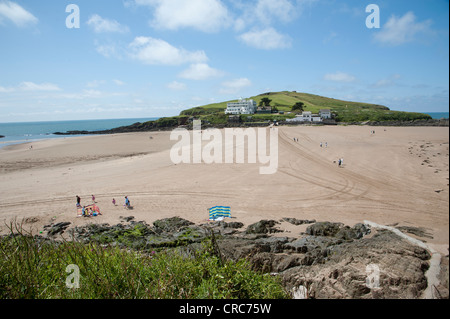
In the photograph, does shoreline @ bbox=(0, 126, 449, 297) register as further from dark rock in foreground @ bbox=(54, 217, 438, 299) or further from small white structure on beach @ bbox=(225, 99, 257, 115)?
small white structure on beach @ bbox=(225, 99, 257, 115)

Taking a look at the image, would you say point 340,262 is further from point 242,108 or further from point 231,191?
point 242,108

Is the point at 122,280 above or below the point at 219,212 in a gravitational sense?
above

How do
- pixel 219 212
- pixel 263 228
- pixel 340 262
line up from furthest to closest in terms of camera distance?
pixel 219 212 < pixel 263 228 < pixel 340 262

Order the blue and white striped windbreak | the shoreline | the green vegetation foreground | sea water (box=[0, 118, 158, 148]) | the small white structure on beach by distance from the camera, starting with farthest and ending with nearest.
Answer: the small white structure on beach, sea water (box=[0, 118, 158, 148]), the blue and white striped windbreak, the shoreline, the green vegetation foreground

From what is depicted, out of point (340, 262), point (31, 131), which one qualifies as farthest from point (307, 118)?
point (31, 131)

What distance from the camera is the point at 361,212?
10.5m

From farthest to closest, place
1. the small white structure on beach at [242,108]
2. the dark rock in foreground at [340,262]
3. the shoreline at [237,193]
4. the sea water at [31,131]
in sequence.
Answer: the small white structure on beach at [242,108] < the sea water at [31,131] < the shoreline at [237,193] < the dark rock in foreground at [340,262]

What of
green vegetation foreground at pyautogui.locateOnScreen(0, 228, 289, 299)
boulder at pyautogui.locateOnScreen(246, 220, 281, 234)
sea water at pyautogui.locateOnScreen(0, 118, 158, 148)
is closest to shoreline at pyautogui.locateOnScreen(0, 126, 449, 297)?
boulder at pyautogui.locateOnScreen(246, 220, 281, 234)

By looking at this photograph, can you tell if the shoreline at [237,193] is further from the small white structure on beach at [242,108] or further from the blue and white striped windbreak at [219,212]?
the small white structure on beach at [242,108]

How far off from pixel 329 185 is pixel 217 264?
12.6 metres

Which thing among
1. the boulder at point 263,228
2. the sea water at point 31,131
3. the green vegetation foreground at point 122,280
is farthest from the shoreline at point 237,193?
the sea water at point 31,131
